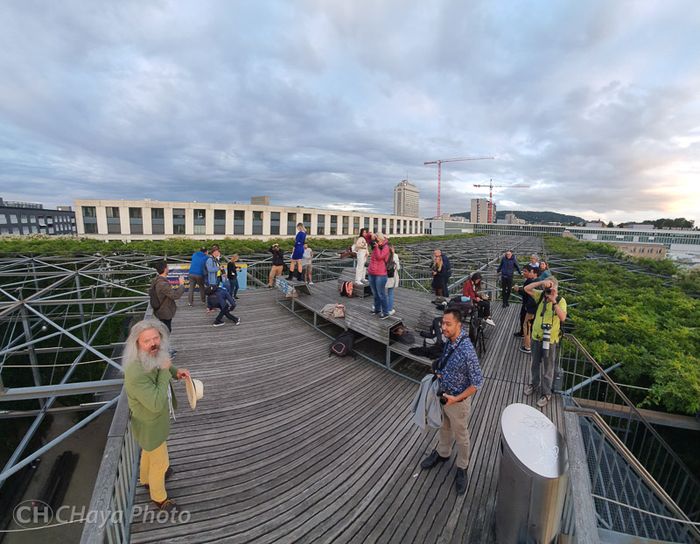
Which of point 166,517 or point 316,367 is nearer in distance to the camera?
point 166,517

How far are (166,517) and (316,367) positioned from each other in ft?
12.8

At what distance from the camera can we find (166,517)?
3369 millimetres

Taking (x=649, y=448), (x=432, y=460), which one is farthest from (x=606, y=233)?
(x=432, y=460)

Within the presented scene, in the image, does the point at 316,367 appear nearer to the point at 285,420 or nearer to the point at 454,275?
the point at 285,420

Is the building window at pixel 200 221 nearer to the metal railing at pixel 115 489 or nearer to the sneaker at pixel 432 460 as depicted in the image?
the metal railing at pixel 115 489

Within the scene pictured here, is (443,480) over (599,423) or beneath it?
beneath

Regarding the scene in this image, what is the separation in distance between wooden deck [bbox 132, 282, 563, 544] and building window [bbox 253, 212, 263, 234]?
44.6 metres

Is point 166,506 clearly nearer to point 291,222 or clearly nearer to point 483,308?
point 483,308

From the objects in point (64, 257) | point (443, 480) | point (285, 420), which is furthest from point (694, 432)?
point (64, 257)

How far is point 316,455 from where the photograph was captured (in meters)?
4.44

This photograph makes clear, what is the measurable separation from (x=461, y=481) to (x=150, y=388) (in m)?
3.68

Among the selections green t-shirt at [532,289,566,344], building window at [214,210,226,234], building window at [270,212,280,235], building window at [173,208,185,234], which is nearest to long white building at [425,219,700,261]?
building window at [270,212,280,235]

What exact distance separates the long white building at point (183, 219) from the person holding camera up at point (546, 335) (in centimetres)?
4677

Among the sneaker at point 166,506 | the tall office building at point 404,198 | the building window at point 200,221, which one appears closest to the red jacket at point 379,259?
the sneaker at point 166,506
